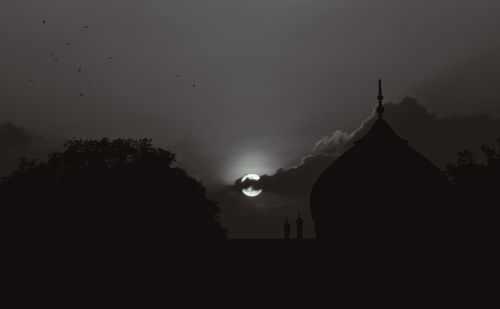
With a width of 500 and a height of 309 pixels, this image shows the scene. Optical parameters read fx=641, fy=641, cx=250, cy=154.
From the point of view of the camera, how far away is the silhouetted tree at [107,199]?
26156 mm

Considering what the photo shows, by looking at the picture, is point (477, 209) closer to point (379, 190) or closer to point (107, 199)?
point (379, 190)

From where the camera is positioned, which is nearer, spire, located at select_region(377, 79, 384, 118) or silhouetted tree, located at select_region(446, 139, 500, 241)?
silhouetted tree, located at select_region(446, 139, 500, 241)

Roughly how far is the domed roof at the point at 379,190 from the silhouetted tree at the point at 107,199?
20.0ft

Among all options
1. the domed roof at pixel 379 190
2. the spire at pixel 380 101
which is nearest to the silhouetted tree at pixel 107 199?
the domed roof at pixel 379 190

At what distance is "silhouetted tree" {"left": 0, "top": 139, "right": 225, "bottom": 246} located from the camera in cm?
2616

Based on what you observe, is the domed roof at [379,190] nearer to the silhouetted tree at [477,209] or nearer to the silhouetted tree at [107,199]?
the silhouetted tree at [477,209]

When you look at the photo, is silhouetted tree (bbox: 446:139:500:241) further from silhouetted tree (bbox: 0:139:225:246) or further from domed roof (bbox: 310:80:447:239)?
silhouetted tree (bbox: 0:139:225:246)

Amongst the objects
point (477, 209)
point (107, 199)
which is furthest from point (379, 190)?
point (107, 199)

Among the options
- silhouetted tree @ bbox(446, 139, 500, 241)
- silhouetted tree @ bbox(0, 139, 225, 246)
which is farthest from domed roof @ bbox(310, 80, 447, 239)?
silhouetted tree @ bbox(0, 139, 225, 246)

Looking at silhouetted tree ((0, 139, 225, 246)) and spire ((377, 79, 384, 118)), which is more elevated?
spire ((377, 79, 384, 118))

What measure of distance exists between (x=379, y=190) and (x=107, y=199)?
56.9ft

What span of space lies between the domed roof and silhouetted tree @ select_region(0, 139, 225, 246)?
6085 mm

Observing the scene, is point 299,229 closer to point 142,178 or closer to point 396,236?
point 142,178

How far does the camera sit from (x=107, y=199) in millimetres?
37688
